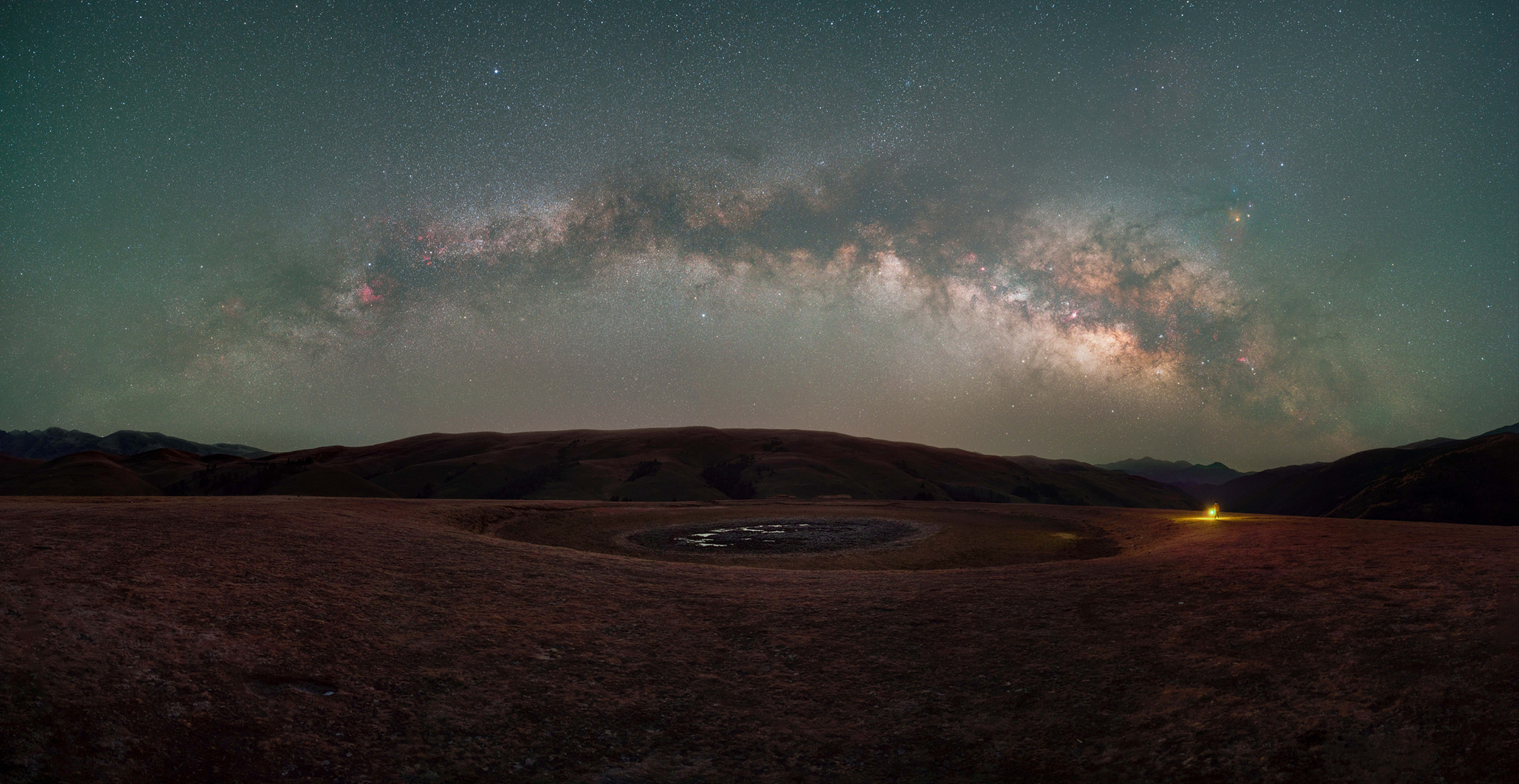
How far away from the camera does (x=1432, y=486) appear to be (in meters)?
50.7

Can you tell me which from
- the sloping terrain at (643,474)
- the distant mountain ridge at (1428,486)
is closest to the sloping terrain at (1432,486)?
the distant mountain ridge at (1428,486)

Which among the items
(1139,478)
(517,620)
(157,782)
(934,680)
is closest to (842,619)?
(934,680)

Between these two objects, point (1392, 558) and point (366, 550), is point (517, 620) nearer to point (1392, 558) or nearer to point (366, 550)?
point (366, 550)

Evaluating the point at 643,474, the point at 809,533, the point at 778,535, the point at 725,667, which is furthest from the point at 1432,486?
the point at 725,667

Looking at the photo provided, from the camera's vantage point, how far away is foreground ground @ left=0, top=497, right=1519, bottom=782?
18.0 ft

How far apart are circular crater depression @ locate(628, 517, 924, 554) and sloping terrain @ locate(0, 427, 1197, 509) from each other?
2049 centimetres

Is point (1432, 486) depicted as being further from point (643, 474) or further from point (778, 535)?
point (643, 474)

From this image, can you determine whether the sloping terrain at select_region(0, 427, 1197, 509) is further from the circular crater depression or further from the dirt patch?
the circular crater depression

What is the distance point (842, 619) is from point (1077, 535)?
47.5ft

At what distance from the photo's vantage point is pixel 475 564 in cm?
1155

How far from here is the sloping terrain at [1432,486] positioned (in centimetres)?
4662

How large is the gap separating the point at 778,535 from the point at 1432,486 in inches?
2294

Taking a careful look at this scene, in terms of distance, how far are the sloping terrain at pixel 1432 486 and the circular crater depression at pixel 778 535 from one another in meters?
47.9

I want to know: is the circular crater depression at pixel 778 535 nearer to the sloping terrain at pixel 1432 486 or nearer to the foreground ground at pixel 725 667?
the foreground ground at pixel 725 667
